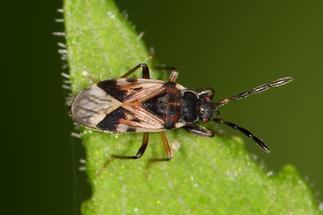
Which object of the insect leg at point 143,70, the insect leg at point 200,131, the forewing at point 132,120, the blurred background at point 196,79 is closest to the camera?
the insect leg at point 200,131

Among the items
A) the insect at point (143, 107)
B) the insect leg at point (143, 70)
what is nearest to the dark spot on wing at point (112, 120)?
the insect at point (143, 107)

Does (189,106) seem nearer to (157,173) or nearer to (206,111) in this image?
(206,111)

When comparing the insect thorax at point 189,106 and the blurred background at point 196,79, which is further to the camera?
the blurred background at point 196,79

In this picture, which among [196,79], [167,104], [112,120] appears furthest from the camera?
[196,79]

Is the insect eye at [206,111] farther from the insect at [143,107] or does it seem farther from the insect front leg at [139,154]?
the insect front leg at [139,154]

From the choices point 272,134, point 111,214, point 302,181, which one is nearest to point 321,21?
point 272,134

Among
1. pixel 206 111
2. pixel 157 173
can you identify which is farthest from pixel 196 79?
pixel 157 173

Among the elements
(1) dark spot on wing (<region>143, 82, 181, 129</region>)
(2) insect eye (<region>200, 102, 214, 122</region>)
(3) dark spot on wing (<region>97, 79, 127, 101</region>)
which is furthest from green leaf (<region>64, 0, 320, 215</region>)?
(2) insect eye (<region>200, 102, 214, 122</region>)

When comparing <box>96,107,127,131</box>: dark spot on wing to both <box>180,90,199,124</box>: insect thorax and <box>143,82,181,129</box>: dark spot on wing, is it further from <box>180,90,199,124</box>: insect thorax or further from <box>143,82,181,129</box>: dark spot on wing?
<box>180,90,199,124</box>: insect thorax
